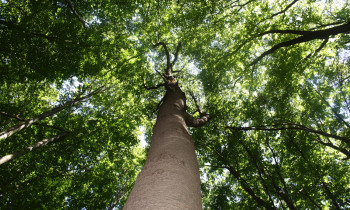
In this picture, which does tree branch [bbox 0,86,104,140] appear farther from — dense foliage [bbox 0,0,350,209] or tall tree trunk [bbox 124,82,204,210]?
tall tree trunk [bbox 124,82,204,210]

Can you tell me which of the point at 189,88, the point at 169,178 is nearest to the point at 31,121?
the point at 169,178

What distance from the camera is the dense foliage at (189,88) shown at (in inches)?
235

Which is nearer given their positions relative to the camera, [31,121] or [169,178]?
[169,178]

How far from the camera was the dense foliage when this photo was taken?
5957 mm

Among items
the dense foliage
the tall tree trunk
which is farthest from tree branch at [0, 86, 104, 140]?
the tall tree trunk

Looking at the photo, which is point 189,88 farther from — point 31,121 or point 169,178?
point 169,178

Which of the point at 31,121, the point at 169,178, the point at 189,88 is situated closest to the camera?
the point at 169,178

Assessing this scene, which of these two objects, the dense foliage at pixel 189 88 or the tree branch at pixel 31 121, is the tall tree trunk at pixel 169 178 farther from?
the tree branch at pixel 31 121

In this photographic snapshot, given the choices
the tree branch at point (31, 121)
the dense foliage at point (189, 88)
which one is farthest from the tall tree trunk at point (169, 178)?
the tree branch at point (31, 121)

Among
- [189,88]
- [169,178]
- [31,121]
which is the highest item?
[189,88]

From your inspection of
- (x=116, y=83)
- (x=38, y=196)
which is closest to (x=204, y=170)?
(x=116, y=83)

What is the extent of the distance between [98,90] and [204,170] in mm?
8225

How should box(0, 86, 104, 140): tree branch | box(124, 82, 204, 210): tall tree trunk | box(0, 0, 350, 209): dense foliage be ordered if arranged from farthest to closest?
box(0, 0, 350, 209): dense foliage < box(0, 86, 104, 140): tree branch < box(124, 82, 204, 210): tall tree trunk

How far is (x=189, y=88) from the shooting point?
10.9 meters
